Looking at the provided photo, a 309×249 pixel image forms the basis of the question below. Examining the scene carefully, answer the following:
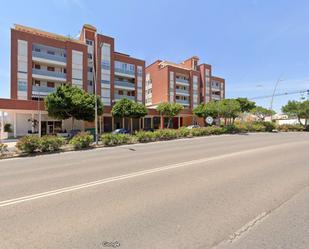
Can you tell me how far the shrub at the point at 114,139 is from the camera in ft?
60.8

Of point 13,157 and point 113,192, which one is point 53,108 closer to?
point 13,157

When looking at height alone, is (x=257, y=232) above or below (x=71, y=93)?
below

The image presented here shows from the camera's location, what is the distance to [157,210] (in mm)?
4320

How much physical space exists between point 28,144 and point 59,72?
2483 cm

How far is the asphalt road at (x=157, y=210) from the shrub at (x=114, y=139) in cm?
1103

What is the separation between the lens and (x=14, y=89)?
104ft

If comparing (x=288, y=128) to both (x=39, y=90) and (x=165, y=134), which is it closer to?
(x=165, y=134)

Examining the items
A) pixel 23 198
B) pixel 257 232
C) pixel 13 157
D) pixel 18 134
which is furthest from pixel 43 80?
pixel 257 232

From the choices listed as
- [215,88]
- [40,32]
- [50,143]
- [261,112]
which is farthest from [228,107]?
[40,32]

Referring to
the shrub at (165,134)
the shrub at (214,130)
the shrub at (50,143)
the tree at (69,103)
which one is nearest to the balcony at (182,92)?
the shrub at (214,130)

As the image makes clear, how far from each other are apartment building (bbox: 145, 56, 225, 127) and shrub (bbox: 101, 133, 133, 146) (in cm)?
2966

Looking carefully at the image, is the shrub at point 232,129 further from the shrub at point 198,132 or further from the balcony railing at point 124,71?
the balcony railing at point 124,71

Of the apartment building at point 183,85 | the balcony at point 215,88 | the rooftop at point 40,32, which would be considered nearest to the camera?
the rooftop at point 40,32

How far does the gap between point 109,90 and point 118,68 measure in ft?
18.5
